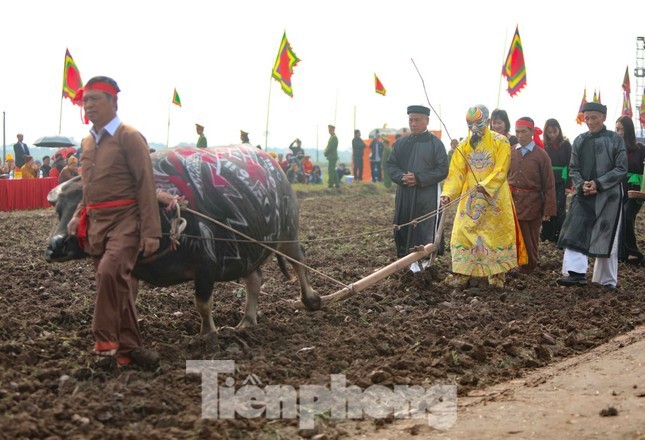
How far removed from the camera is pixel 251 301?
690 cm

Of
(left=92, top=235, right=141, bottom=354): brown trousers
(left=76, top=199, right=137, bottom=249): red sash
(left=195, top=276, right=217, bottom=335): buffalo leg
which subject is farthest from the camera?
(left=195, top=276, right=217, bottom=335): buffalo leg

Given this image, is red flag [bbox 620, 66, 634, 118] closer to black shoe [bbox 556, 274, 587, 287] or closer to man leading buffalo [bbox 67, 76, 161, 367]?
black shoe [bbox 556, 274, 587, 287]

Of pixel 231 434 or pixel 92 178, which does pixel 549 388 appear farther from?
pixel 92 178

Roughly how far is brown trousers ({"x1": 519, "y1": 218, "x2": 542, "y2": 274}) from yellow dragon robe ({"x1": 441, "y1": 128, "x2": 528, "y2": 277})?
0.81 m

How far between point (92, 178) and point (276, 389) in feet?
5.43

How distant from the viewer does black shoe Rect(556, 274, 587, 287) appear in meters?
8.84

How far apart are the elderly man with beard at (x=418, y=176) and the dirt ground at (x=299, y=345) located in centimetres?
51

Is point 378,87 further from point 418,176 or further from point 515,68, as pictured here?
point 418,176

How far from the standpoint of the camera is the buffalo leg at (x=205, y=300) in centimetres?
618

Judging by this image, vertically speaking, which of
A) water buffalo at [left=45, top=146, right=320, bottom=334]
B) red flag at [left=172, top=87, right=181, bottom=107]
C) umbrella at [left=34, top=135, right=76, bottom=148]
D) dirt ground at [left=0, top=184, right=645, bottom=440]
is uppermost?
red flag at [left=172, top=87, right=181, bottom=107]

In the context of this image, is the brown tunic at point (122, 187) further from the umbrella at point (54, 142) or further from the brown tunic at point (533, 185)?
the umbrella at point (54, 142)

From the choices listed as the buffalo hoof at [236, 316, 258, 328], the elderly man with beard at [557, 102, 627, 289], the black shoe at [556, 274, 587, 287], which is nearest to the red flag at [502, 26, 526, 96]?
the elderly man with beard at [557, 102, 627, 289]

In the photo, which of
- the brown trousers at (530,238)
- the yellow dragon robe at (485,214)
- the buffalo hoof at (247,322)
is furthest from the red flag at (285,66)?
the buffalo hoof at (247,322)

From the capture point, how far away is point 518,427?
460cm
